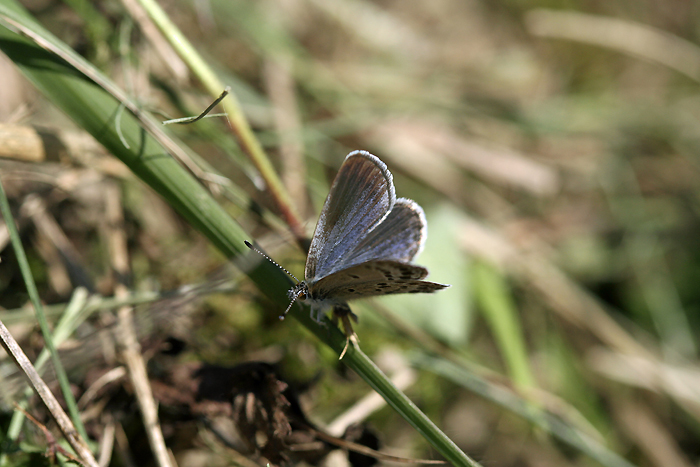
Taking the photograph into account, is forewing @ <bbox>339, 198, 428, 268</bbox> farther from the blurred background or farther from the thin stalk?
the thin stalk

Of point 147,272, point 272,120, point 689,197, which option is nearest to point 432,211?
point 272,120

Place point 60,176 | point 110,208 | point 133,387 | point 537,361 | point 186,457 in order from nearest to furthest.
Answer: point 133,387 → point 186,457 → point 60,176 → point 110,208 → point 537,361

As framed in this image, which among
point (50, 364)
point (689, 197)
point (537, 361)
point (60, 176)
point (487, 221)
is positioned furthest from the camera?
point (689, 197)

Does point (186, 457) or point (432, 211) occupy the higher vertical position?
point (432, 211)

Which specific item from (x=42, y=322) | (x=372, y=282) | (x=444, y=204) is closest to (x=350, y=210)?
(x=372, y=282)

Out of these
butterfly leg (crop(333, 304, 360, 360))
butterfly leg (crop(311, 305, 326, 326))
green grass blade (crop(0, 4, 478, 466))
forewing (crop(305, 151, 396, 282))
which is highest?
forewing (crop(305, 151, 396, 282))

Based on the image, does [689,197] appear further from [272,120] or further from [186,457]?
[186,457]

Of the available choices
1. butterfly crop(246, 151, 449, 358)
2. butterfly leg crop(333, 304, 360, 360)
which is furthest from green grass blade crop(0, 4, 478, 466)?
butterfly crop(246, 151, 449, 358)
